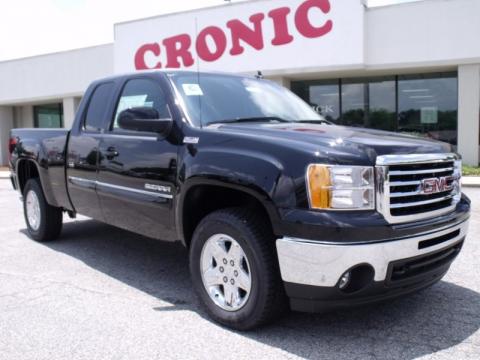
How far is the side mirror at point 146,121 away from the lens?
392 cm

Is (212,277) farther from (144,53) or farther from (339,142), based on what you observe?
(144,53)

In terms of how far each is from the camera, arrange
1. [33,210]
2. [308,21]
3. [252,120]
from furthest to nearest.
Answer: [308,21]
[33,210]
[252,120]

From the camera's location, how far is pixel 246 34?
16.1 m

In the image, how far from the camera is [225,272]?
3568 millimetres

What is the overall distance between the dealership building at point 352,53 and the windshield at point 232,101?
9640 mm

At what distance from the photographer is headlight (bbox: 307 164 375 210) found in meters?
3.02

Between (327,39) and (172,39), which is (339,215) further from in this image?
(172,39)

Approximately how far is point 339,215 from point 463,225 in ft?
4.32

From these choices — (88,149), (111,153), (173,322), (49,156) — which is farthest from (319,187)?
(49,156)

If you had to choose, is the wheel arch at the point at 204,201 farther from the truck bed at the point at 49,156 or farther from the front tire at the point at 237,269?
the truck bed at the point at 49,156

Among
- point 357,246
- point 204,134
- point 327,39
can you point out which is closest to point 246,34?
point 327,39

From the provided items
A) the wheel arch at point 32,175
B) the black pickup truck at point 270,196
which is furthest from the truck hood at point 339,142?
the wheel arch at point 32,175

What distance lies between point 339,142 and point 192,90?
63.3 inches

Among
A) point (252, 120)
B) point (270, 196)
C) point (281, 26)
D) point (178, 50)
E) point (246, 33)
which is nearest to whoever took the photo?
point (270, 196)
